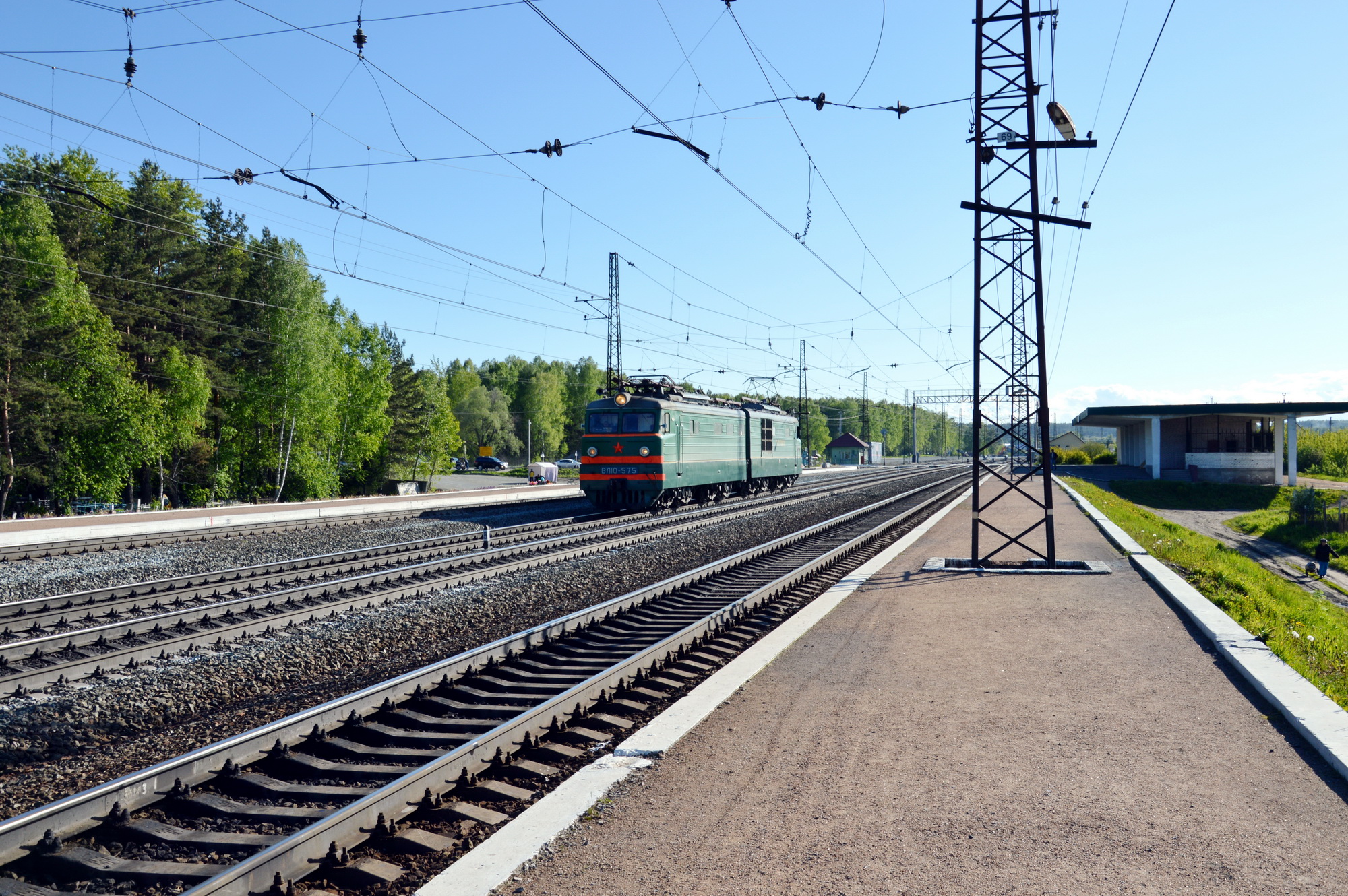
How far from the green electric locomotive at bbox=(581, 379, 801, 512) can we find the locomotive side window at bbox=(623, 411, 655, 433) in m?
0.02

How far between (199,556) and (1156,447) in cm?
5399

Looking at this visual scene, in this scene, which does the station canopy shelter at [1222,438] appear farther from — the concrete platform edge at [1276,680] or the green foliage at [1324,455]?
the concrete platform edge at [1276,680]

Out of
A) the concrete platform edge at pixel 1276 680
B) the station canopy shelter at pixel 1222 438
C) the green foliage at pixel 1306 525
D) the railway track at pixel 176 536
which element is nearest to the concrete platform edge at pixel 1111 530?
the concrete platform edge at pixel 1276 680

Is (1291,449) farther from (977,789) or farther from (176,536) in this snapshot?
(977,789)

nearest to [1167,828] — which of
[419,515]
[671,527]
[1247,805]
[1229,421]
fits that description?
[1247,805]

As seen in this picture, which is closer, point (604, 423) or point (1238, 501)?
point (604, 423)

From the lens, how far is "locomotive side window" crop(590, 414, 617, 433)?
25.1 meters

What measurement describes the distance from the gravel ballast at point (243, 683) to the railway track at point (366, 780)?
32.3 inches

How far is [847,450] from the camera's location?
368 ft

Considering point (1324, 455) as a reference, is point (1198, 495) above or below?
below

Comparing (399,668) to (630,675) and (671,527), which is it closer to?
(630,675)

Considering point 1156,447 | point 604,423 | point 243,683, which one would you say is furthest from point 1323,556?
point 1156,447

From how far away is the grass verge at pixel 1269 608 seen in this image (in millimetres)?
7777

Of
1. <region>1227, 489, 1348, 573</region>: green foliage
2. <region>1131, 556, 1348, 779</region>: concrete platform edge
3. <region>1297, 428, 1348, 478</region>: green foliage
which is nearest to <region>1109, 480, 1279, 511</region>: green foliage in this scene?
<region>1227, 489, 1348, 573</region>: green foliage
